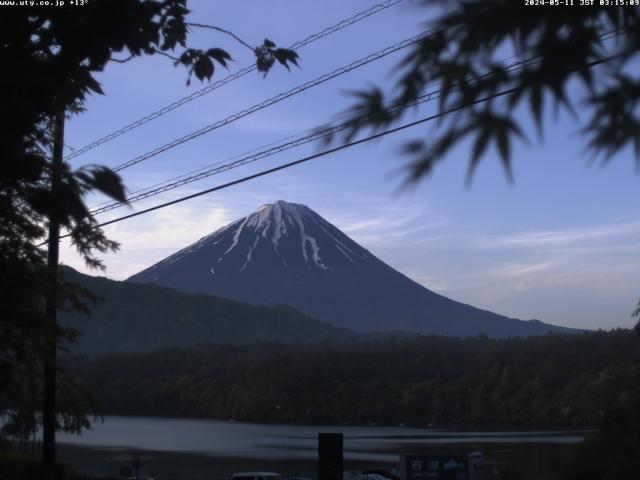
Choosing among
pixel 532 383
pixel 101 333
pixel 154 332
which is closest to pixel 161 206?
pixel 532 383

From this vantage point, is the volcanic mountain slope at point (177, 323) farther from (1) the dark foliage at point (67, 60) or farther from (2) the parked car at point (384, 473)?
(1) the dark foliage at point (67, 60)

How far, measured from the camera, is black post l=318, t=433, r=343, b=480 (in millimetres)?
15258

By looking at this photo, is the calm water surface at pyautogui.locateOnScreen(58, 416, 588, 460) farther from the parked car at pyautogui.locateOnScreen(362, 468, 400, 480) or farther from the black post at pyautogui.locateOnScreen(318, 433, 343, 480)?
the black post at pyautogui.locateOnScreen(318, 433, 343, 480)

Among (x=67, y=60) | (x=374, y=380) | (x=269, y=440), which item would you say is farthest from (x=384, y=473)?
(x=374, y=380)

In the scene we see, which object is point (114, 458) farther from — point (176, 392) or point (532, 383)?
point (176, 392)

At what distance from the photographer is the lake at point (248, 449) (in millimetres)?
41094

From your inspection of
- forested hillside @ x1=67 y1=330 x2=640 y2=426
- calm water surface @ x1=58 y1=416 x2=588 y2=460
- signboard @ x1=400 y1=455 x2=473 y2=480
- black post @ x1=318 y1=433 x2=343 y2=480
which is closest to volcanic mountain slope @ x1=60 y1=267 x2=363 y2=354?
forested hillside @ x1=67 y1=330 x2=640 y2=426

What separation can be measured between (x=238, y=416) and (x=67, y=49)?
100839mm

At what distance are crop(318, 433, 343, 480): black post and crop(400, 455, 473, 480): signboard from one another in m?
10.1

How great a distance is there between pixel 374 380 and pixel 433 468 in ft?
266

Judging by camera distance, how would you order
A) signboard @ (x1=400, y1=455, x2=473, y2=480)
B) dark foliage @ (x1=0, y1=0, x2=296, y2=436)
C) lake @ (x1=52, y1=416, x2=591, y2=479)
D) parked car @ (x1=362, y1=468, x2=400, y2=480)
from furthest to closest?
lake @ (x1=52, y1=416, x2=591, y2=479) → parked car @ (x1=362, y1=468, x2=400, y2=480) → signboard @ (x1=400, y1=455, x2=473, y2=480) → dark foliage @ (x1=0, y1=0, x2=296, y2=436)

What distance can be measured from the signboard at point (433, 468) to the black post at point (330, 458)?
33.0ft

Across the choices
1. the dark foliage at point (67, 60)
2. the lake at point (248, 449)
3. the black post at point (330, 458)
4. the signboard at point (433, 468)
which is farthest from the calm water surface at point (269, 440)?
the dark foliage at point (67, 60)

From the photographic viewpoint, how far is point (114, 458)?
48.2 metres
